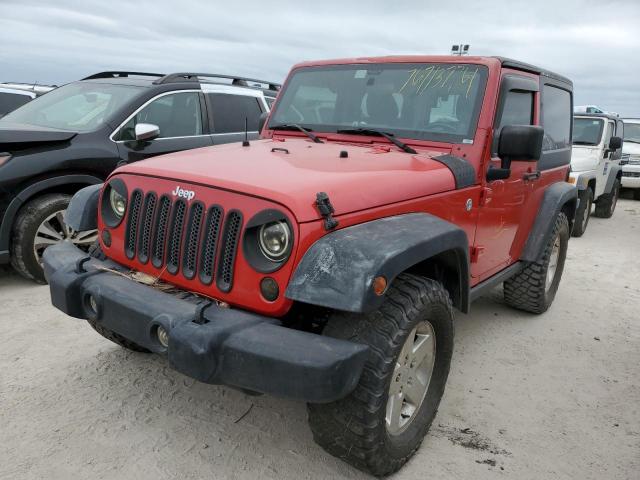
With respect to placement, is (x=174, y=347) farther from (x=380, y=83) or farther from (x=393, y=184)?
(x=380, y=83)

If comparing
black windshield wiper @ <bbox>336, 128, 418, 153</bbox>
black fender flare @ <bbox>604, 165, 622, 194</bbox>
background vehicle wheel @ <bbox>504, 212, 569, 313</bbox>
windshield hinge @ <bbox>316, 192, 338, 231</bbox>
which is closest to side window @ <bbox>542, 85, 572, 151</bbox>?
background vehicle wheel @ <bbox>504, 212, 569, 313</bbox>

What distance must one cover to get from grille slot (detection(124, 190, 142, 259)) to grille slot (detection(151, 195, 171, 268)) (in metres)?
0.16

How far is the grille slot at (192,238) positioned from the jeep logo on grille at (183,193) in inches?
1.8

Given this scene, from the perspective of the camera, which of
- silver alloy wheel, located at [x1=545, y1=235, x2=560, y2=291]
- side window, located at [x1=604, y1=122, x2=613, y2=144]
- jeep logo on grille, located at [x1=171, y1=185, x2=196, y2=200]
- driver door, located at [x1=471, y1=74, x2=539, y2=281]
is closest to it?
jeep logo on grille, located at [x1=171, y1=185, x2=196, y2=200]

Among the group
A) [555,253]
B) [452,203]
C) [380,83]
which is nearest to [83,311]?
[452,203]

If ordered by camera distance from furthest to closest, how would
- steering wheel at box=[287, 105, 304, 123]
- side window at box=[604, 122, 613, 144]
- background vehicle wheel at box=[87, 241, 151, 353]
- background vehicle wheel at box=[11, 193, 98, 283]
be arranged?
side window at box=[604, 122, 613, 144] < background vehicle wheel at box=[11, 193, 98, 283] < steering wheel at box=[287, 105, 304, 123] < background vehicle wheel at box=[87, 241, 151, 353]

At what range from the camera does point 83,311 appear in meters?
2.51

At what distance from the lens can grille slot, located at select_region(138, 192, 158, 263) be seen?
260 cm

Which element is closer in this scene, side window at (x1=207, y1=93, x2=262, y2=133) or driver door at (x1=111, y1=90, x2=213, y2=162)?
driver door at (x1=111, y1=90, x2=213, y2=162)

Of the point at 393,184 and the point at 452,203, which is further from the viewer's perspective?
the point at 452,203

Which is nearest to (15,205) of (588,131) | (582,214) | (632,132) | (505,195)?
(505,195)

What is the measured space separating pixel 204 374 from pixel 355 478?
0.98 meters

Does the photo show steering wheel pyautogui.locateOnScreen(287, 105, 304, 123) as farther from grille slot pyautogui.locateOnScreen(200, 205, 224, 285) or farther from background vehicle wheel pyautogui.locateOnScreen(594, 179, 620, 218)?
background vehicle wheel pyautogui.locateOnScreen(594, 179, 620, 218)

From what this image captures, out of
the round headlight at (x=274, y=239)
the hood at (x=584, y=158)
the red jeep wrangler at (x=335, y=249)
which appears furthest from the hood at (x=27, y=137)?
the hood at (x=584, y=158)
